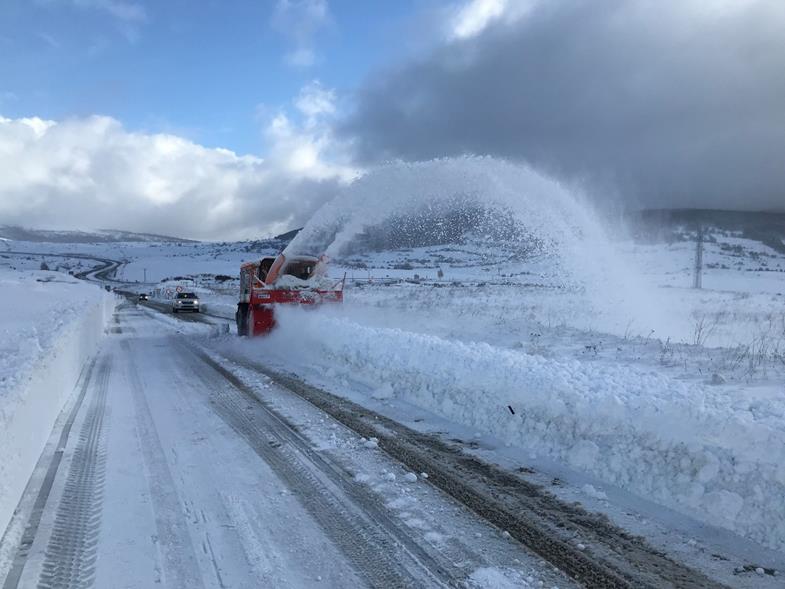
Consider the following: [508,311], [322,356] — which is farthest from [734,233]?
[322,356]

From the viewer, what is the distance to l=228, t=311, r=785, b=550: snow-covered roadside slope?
15.1 feet

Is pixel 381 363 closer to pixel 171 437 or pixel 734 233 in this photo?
pixel 171 437

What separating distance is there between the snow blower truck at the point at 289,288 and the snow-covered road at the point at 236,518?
8877 mm

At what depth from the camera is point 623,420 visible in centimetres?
593

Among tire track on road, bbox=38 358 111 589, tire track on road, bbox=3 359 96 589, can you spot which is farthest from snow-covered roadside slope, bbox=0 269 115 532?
tire track on road, bbox=38 358 111 589

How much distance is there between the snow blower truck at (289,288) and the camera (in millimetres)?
16469

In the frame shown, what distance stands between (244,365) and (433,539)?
956 cm

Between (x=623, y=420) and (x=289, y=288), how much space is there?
12.0 m

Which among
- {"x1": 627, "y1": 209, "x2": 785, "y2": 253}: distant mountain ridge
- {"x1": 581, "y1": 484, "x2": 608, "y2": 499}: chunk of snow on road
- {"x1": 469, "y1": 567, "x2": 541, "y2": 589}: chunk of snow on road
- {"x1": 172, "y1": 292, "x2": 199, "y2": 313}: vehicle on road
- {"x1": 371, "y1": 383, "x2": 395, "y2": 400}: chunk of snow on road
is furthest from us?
{"x1": 627, "y1": 209, "x2": 785, "y2": 253}: distant mountain ridge

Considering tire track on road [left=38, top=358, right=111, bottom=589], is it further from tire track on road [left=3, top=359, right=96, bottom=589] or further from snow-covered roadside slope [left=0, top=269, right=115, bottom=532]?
snow-covered roadside slope [left=0, top=269, right=115, bottom=532]

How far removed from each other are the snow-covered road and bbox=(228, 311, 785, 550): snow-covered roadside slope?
1.78m

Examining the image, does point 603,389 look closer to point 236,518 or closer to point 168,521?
point 236,518

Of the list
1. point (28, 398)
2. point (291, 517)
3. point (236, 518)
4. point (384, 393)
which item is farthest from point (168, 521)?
point (384, 393)

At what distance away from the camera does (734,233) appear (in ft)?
394
